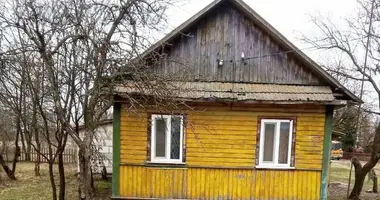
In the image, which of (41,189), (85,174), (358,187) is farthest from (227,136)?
(41,189)

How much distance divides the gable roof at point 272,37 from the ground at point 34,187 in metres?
5.95

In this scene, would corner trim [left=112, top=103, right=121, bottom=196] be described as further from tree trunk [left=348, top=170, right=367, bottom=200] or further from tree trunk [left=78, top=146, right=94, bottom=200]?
tree trunk [left=348, top=170, right=367, bottom=200]

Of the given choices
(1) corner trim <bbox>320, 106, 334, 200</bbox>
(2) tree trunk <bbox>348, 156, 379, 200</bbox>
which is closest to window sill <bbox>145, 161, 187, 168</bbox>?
(1) corner trim <bbox>320, 106, 334, 200</bbox>

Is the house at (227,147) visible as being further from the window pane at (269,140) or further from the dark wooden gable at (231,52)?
the dark wooden gable at (231,52)

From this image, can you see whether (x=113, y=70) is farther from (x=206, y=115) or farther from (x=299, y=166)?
(x=299, y=166)

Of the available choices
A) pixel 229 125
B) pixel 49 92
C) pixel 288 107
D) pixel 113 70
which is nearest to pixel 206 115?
pixel 229 125

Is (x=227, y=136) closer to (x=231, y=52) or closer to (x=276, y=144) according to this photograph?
(x=276, y=144)

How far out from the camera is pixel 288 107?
8969 mm

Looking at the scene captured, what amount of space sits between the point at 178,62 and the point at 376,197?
9777mm

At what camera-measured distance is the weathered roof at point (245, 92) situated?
847 centimetres

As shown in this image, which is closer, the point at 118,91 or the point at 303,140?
the point at 118,91

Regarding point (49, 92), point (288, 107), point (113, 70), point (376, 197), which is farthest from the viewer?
point (376, 197)

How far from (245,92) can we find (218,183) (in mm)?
2476

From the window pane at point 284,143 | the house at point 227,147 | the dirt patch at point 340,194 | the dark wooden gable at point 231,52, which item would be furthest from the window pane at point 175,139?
the dirt patch at point 340,194
